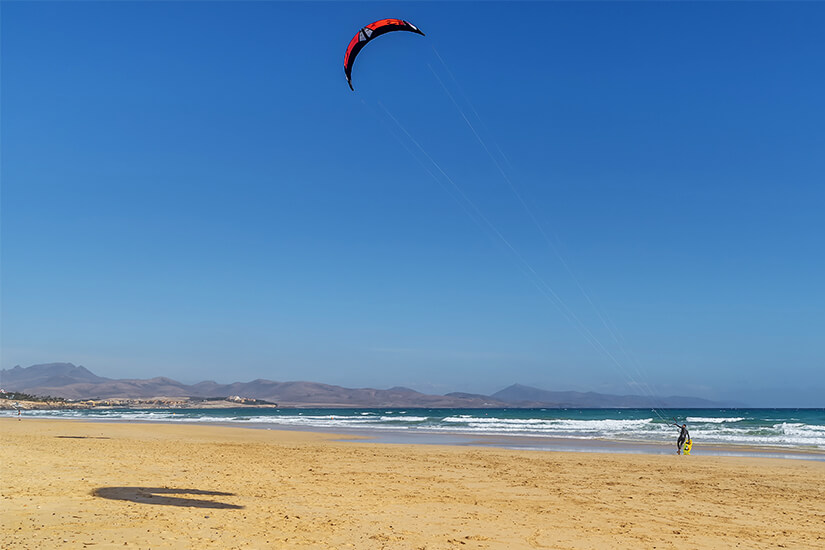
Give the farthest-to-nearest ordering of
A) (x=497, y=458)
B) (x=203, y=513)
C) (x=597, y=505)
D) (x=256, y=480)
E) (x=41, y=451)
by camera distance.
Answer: (x=497, y=458), (x=41, y=451), (x=256, y=480), (x=597, y=505), (x=203, y=513)

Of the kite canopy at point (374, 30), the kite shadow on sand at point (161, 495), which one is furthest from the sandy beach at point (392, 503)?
the kite canopy at point (374, 30)

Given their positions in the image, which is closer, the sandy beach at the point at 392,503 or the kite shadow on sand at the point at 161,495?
the sandy beach at the point at 392,503

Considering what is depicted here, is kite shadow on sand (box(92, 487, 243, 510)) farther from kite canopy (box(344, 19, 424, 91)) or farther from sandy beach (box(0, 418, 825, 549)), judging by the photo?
kite canopy (box(344, 19, 424, 91))

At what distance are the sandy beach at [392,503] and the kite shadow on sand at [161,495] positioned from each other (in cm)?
3

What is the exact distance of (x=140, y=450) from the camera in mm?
16828

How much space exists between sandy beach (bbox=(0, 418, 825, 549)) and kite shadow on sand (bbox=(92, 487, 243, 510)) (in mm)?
27

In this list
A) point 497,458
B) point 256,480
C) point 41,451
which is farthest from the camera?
point 497,458

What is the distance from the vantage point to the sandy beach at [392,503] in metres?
6.64

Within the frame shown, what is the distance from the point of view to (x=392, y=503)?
9.01 metres

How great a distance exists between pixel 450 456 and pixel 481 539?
10727 mm

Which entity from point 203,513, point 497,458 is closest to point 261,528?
point 203,513

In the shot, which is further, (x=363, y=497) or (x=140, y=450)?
(x=140, y=450)

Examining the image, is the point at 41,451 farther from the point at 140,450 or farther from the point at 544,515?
the point at 544,515

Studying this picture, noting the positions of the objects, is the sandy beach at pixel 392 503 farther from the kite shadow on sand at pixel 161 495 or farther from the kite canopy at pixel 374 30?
the kite canopy at pixel 374 30
